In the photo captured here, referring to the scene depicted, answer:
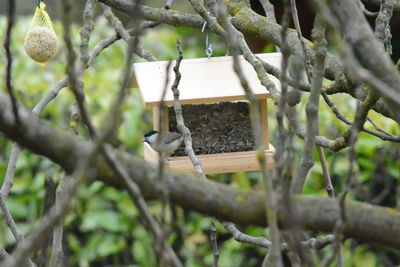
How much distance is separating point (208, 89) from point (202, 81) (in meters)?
0.05

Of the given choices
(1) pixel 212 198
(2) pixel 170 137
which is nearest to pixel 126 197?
(2) pixel 170 137

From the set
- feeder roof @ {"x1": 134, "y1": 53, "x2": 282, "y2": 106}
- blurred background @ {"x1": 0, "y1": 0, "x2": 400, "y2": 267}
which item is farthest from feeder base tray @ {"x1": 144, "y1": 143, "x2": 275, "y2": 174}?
blurred background @ {"x1": 0, "y1": 0, "x2": 400, "y2": 267}

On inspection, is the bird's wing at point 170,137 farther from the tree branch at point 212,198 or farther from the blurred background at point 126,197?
the tree branch at point 212,198

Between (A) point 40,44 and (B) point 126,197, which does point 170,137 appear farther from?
(B) point 126,197

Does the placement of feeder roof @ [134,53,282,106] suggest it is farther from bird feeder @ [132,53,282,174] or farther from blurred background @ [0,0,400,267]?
blurred background @ [0,0,400,267]

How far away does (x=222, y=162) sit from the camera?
9.35 feet

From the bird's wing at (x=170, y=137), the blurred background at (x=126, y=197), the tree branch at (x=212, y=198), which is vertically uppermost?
the tree branch at (x=212, y=198)

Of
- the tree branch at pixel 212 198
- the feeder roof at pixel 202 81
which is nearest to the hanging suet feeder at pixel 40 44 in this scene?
the feeder roof at pixel 202 81

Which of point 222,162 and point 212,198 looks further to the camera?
point 222,162

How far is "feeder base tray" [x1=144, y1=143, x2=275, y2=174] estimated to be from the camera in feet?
9.20

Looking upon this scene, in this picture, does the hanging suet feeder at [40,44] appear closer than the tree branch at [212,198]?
No

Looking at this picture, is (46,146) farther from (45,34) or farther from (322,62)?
(45,34)

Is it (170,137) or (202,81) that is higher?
(202,81)

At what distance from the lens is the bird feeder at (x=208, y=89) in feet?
9.08
